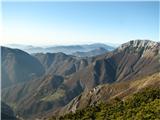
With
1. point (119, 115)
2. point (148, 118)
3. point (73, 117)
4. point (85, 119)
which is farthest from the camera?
point (73, 117)

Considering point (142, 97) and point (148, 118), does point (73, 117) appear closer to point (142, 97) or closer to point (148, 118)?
point (142, 97)

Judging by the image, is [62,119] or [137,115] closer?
[137,115]

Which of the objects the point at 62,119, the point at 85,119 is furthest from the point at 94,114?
the point at 62,119

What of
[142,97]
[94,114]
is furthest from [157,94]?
[94,114]

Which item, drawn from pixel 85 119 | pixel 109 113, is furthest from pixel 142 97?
pixel 85 119

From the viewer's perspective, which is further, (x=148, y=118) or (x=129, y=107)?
(x=129, y=107)

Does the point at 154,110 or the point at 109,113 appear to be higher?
the point at 154,110

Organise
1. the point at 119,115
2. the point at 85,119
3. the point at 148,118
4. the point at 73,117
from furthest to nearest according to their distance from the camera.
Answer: the point at 73,117, the point at 85,119, the point at 119,115, the point at 148,118

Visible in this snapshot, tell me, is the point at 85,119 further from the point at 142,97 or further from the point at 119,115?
the point at 142,97

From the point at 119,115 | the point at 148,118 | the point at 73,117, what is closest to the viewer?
the point at 148,118
